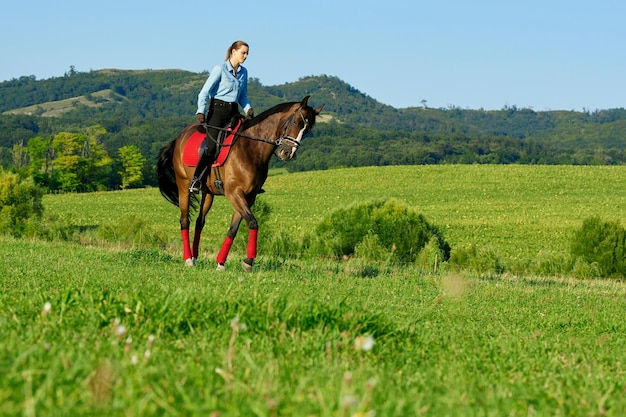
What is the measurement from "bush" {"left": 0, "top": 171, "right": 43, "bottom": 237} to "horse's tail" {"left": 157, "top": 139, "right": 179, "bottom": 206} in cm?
2720

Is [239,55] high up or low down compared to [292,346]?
up

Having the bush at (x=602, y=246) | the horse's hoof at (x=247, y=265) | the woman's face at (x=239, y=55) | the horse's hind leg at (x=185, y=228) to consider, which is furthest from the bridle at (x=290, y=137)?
the bush at (x=602, y=246)

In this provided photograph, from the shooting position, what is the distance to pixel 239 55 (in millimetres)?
13688

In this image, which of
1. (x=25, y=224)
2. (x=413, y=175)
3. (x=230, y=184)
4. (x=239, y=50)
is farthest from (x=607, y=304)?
(x=413, y=175)

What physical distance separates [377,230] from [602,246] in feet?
35.2

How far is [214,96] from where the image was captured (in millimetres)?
13773

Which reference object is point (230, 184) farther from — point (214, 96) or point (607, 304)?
point (607, 304)

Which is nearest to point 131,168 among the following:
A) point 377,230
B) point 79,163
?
point 79,163

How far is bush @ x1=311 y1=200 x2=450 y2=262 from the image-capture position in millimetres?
36141

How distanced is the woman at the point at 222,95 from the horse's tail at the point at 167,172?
1804mm

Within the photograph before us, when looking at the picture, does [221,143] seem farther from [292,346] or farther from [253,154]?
[292,346]

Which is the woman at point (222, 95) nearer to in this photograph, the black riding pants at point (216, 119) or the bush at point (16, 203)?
the black riding pants at point (216, 119)

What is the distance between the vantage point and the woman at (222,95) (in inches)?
537

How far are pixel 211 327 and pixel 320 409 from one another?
2.54 metres
